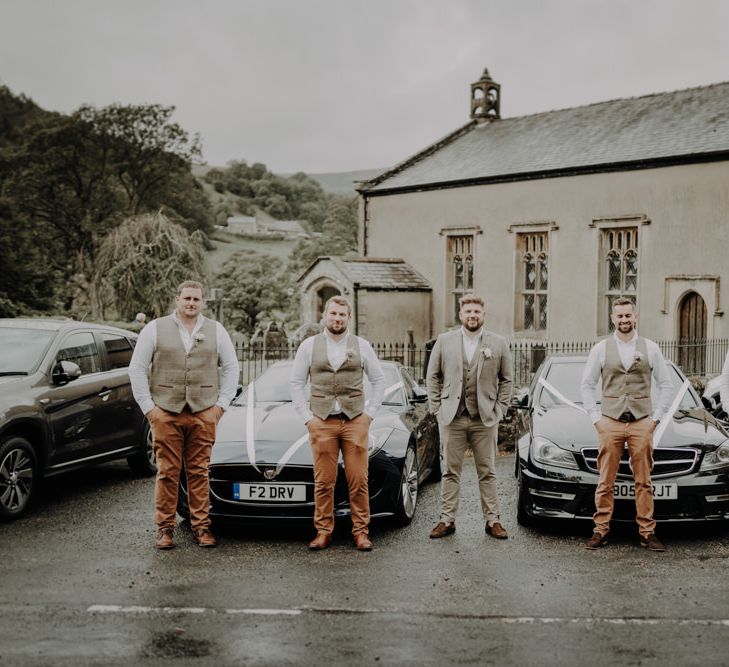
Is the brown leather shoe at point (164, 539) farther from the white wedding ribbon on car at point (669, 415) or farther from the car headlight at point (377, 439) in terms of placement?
the white wedding ribbon on car at point (669, 415)

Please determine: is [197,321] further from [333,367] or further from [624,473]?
[624,473]

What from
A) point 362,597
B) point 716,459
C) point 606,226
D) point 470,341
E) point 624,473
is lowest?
point 362,597

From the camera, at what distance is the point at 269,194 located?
291 ft

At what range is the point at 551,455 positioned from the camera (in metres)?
7.03

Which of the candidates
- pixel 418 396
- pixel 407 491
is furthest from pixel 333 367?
pixel 418 396

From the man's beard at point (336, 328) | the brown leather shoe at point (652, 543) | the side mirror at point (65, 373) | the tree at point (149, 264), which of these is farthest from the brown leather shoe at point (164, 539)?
the tree at point (149, 264)

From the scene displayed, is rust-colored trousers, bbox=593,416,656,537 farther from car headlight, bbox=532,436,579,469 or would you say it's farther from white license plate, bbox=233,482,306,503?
white license plate, bbox=233,482,306,503

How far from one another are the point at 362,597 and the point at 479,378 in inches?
86.0

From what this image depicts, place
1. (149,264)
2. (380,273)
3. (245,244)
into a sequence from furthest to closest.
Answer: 1. (245,244)
2. (149,264)
3. (380,273)

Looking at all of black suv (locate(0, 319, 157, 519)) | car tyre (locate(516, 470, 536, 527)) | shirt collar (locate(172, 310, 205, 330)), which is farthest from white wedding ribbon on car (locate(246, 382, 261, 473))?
car tyre (locate(516, 470, 536, 527))

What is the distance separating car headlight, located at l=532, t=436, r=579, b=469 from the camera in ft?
22.8

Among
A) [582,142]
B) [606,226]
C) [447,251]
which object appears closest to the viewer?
[606,226]

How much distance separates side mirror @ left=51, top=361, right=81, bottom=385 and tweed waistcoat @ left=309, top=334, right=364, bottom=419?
2656mm

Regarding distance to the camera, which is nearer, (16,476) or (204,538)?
(204,538)
